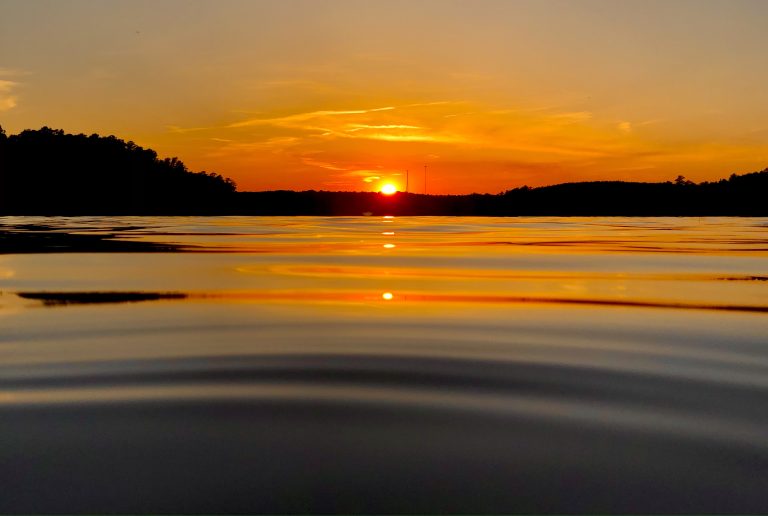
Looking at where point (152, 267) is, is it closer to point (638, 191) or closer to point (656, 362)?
point (656, 362)

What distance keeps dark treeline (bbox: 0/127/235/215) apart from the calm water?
11981cm

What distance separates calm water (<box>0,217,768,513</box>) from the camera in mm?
3129

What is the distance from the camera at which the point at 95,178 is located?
139625mm

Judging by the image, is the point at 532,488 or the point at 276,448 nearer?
the point at 532,488

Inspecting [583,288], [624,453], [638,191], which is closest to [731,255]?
[583,288]

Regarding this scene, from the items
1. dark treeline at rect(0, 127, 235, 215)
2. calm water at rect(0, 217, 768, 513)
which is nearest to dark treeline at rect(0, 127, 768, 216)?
dark treeline at rect(0, 127, 235, 215)

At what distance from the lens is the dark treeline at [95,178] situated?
129 m

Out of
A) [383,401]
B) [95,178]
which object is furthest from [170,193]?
[383,401]

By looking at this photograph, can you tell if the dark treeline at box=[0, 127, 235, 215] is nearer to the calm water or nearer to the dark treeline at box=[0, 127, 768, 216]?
the dark treeline at box=[0, 127, 768, 216]

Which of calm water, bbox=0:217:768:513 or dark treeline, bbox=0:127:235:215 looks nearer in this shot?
calm water, bbox=0:217:768:513

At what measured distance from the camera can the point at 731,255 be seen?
1855 centimetres

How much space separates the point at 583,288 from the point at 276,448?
8077 millimetres

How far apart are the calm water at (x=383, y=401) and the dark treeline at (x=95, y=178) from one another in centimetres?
11981

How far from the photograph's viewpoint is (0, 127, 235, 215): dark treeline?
12900cm
